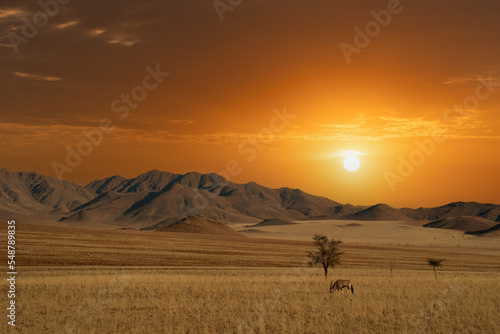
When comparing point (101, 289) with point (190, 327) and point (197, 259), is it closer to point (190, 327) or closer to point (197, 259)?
point (190, 327)

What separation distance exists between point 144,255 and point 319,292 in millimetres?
44899

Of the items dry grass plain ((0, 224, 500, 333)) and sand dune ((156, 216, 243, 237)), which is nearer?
dry grass plain ((0, 224, 500, 333))

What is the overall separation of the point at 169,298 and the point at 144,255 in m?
45.2

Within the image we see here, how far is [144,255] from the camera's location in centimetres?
7056

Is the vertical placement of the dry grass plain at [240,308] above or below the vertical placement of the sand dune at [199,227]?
below

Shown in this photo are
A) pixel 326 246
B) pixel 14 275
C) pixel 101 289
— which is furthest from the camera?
pixel 326 246

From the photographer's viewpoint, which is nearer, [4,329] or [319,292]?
[4,329]

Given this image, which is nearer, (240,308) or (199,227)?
(240,308)

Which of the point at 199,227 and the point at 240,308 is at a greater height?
the point at 199,227

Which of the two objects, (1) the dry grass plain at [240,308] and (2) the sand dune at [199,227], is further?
(2) the sand dune at [199,227]

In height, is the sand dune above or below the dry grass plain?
above

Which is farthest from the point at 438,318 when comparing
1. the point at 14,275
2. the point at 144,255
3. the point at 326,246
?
the point at 144,255

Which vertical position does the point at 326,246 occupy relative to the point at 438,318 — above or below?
above

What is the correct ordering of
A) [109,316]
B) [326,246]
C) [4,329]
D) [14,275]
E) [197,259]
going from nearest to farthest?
[4,329], [109,316], [14,275], [326,246], [197,259]
